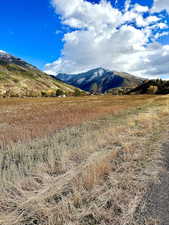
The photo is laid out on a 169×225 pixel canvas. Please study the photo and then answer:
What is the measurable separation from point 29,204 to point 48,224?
3.00 ft

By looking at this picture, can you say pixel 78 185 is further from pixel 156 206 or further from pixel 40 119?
pixel 40 119

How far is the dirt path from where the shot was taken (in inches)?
137

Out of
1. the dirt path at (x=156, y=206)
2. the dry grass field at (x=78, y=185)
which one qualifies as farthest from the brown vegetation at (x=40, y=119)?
the dirt path at (x=156, y=206)

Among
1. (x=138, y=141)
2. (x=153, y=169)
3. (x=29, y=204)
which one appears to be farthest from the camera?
(x=138, y=141)

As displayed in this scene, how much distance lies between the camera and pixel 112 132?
10922 millimetres

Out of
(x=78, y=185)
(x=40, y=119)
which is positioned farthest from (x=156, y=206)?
(x=40, y=119)

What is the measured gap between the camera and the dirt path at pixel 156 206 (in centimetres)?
347

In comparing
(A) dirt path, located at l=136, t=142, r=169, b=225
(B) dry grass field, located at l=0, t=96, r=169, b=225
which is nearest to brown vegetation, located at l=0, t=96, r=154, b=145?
(B) dry grass field, located at l=0, t=96, r=169, b=225

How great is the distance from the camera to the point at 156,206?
3859 mm

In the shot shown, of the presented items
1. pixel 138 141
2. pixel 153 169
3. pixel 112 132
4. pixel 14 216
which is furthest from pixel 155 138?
pixel 14 216

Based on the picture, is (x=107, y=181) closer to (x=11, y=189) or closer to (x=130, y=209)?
(x=130, y=209)

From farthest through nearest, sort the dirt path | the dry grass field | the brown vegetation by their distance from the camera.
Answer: the brown vegetation < the dry grass field < the dirt path

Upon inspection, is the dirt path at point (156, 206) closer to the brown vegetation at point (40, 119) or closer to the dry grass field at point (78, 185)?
the dry grass field at point (78, 185)

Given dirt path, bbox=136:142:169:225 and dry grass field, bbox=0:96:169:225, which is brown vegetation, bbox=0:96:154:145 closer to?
dry grass field, bbox=0:96:169:225
